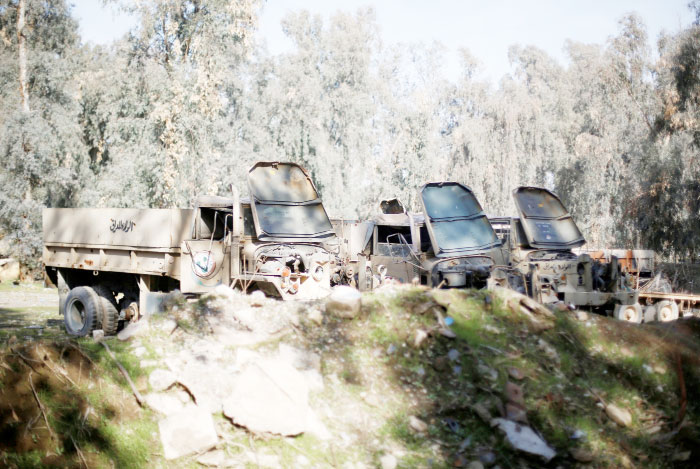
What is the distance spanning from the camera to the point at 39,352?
541 centimetres

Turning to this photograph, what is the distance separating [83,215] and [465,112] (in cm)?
3192

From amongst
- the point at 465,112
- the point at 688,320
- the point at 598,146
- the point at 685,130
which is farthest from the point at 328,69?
the point at 688,320

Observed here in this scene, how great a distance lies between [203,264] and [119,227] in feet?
6.87

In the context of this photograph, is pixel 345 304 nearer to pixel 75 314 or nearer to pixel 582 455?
pixel 582 455

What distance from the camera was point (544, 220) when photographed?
1189cm

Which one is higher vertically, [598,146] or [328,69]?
[328,69]

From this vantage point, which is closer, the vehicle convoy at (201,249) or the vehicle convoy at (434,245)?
the vehicle convoy at (201,249)

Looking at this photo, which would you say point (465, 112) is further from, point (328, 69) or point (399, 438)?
point (399, 438)

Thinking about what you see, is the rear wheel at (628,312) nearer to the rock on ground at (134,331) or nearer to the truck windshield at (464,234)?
the truck windshield at (464,234)

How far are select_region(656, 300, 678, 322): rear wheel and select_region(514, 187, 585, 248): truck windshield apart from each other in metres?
2.43

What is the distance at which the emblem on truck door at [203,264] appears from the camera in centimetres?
996

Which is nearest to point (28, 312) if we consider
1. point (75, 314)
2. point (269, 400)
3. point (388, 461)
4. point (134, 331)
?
point (75, 314)

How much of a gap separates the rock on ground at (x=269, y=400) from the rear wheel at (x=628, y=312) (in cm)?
736

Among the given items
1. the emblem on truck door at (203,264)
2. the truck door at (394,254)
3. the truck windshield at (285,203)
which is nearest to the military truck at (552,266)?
the truck door at (394,254)
